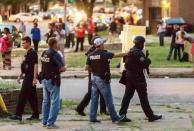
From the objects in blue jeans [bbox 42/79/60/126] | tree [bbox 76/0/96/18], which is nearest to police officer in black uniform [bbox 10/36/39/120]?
blue jeans [bbox 42/79/60/126]

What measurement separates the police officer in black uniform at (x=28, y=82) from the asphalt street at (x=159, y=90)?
464cm

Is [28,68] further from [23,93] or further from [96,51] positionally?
[96,51]

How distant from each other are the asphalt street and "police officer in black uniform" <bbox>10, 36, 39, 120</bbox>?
183 inches

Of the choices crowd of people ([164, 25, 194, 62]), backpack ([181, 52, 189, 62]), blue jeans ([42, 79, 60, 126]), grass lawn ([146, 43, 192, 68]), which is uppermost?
blue jeans ([42, 79, 60, 126])

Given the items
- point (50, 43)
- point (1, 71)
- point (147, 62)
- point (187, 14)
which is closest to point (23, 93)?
point (50, 43)

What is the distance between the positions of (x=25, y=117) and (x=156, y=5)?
46726mm

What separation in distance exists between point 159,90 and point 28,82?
7.73m

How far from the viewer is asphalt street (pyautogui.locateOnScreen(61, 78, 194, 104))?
1866 centimetres

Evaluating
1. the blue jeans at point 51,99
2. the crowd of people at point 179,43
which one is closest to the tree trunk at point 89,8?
the crowd of people at point 179,43

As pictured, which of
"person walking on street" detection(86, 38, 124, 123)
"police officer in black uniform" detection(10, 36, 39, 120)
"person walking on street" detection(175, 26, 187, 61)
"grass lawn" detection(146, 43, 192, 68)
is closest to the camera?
"person walking on street" detection(86, 38, 124, 123)

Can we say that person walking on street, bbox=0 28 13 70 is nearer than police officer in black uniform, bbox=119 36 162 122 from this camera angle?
No

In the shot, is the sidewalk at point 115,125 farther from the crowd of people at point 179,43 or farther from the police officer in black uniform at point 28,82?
the crowd of people at point 179,43

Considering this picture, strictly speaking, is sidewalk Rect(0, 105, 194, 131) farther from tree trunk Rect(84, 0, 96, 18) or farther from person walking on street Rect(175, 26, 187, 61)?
tree trunk Rect(84, 0, 96, 18)

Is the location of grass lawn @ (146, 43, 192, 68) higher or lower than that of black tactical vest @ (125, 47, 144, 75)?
lower
